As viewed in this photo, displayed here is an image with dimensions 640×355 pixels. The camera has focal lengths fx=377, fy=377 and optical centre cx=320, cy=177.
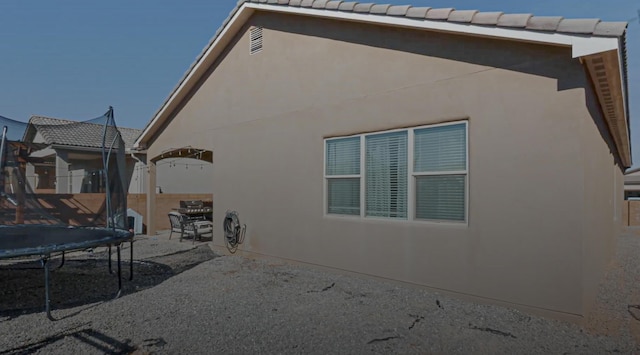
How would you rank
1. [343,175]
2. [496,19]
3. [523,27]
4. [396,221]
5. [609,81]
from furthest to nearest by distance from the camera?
[343,175]
[396,221]
[609,81]
[496,19]
[523,27]

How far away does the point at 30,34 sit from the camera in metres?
10.3

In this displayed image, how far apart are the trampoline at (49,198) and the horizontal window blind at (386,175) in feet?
13.0

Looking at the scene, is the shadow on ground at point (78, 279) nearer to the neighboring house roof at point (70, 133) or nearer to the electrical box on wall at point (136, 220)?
the neighboring house roof at point (70, 133)

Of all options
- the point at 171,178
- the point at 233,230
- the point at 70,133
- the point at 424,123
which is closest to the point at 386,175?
the point at 424,123

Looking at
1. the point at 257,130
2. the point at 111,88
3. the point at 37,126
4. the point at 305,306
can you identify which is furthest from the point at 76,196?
the point at 111,88

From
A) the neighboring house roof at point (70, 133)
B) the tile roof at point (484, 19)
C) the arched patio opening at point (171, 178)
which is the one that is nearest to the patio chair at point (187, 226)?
the arched patio opening at point (171, 178)

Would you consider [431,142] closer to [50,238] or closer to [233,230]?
[233,230]

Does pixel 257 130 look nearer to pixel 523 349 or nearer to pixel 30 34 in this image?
pixel 523 349

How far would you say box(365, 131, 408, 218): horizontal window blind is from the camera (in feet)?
18.9

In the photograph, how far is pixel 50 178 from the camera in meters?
8.24

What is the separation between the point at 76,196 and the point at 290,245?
4.56 metres

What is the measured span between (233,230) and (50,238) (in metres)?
3.67

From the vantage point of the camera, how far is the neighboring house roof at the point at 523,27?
402cm

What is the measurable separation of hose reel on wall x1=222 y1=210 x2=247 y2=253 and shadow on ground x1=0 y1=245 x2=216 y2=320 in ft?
1.70
